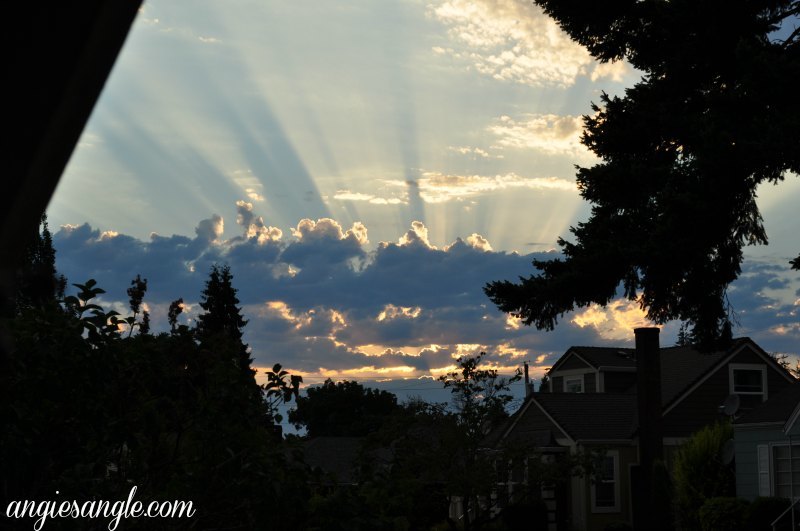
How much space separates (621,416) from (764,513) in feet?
39.6

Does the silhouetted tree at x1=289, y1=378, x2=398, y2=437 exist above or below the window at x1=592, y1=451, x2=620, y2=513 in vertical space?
above

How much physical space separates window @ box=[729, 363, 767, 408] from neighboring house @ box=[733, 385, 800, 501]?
27.4ft

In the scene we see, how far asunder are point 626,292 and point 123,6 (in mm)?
23573

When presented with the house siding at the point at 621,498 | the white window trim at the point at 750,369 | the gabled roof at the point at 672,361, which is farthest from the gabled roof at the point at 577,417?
the white window trim at the point at 750,369

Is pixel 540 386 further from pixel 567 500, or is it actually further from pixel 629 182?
pixel 629 182

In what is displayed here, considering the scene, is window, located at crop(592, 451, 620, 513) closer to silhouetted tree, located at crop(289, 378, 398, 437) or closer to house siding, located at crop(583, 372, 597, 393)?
house siding, located at crop(583, 372, 597, 393)

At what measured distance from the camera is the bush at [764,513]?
29859mm

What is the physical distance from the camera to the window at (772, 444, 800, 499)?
31.0 metres

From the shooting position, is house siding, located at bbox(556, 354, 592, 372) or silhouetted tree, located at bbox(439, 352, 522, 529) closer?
silhouetted tree, located at bbox(439, 352, 522, 529)

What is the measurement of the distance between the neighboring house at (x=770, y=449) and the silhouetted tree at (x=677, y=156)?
10.1 metres

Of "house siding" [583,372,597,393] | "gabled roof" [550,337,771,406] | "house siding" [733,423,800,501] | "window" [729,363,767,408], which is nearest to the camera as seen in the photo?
"house siding" [733,423,800,501]

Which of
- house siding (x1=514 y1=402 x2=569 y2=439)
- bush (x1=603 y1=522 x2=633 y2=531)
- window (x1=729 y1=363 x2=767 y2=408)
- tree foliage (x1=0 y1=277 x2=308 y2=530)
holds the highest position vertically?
window (x1=729 y1=363 x2=767 y2=408)

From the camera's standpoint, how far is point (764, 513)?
29938 millimetres

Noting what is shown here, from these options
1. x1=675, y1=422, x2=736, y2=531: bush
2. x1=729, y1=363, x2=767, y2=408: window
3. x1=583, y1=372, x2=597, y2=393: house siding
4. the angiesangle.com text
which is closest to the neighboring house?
x1=675, y1=422, x2=736, y2=531: bush
